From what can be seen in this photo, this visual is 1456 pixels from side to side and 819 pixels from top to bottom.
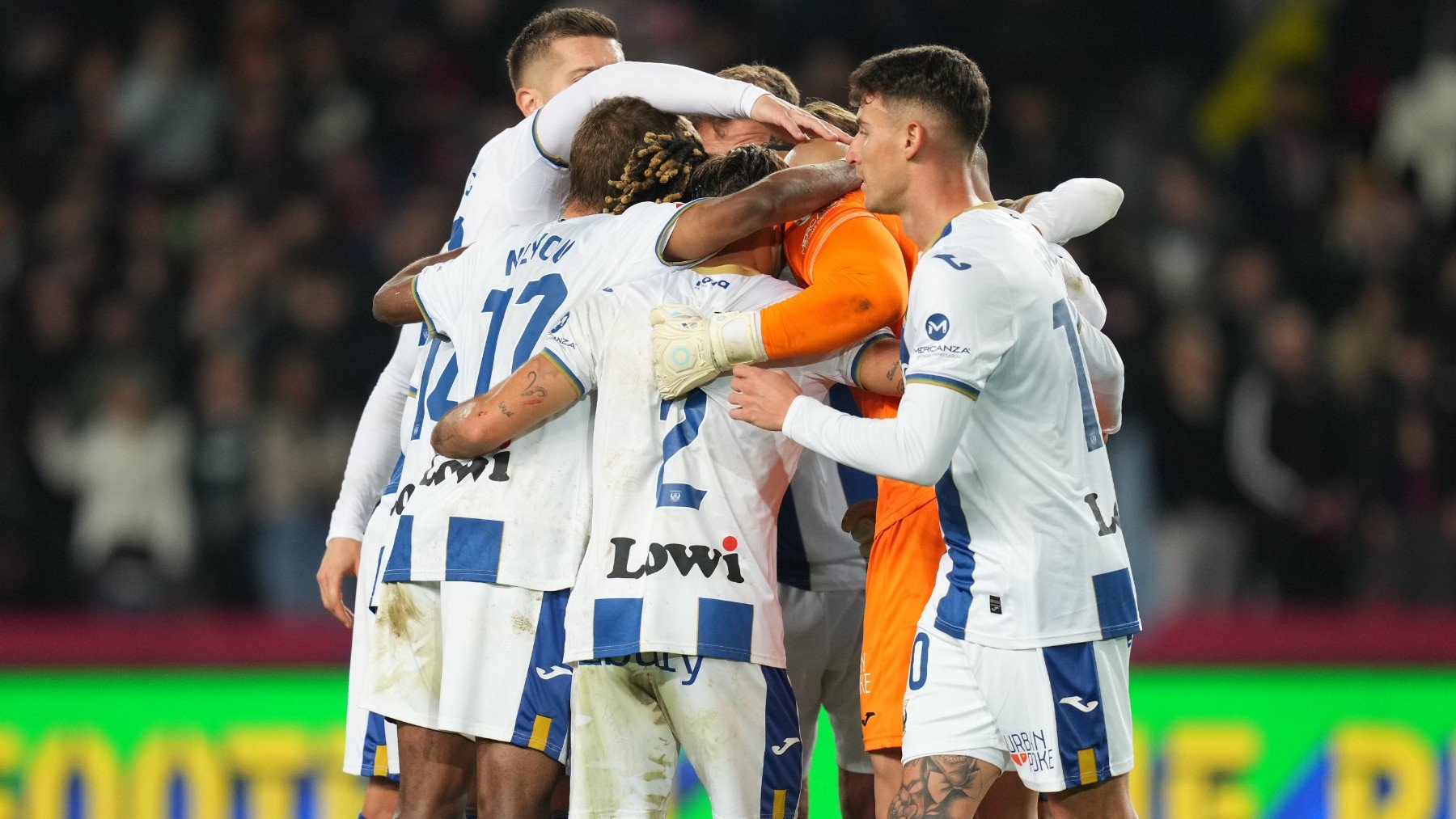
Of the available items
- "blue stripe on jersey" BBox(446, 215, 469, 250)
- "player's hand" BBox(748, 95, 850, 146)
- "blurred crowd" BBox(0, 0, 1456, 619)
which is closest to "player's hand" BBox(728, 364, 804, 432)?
"player's hand" BBox(748, 95, 850, 146)

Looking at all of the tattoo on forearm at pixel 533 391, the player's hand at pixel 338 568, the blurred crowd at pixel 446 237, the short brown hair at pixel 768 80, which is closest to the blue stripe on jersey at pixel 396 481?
the player's hand at pixel 338 568

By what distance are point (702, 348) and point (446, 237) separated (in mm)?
7076

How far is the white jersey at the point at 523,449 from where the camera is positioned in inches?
185

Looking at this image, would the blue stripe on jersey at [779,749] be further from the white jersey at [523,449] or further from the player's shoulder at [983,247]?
the player's shoulder at [983,247]

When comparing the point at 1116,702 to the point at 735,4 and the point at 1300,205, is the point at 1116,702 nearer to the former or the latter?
the point at 1300,205

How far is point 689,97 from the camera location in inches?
202

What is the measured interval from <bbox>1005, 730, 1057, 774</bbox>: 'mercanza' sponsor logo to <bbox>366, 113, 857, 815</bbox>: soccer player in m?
1.21

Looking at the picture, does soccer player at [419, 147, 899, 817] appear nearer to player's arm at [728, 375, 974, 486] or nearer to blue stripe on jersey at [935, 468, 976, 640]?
player's arm at [728, 375, 974, 486]

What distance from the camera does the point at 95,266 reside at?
11.3 metres

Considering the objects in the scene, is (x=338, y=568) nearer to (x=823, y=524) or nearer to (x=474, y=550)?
(x=474, y=550)

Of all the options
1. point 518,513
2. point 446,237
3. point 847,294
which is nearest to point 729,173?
point 847,294

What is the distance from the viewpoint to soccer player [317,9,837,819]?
515 cm

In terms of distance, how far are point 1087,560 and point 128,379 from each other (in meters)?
7.67

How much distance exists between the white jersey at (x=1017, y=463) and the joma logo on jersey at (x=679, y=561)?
1.69 ft
